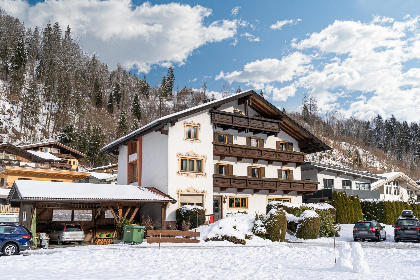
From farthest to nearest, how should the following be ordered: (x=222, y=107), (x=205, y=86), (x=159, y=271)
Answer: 1. (x=205, y=86)
2. (x=222, y=107)
3. (x=159, y=271)

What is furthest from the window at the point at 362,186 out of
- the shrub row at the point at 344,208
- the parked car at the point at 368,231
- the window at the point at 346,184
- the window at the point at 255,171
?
the parked car at the point at 368,231

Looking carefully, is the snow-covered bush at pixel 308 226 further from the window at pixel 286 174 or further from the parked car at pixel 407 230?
the window at pixel 286 174

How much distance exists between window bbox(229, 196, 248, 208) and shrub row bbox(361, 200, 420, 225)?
16189mm

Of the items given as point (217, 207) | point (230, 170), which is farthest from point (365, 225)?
point (230, 170)

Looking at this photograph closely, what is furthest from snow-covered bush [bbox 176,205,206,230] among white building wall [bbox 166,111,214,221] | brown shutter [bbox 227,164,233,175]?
brown shutter [bbox 227,164,233,175]

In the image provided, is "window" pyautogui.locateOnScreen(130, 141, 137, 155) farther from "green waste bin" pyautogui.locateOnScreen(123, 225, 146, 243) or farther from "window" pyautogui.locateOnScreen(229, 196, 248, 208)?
"green waste bin" pyautogui.locateOnScreen(123, 225, 146, 243)

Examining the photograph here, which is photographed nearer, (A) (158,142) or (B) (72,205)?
(B) (72,205)

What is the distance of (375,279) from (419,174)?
468 ft

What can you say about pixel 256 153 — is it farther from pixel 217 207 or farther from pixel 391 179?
pixel 391 179

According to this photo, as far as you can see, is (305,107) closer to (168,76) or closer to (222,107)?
(168,76)

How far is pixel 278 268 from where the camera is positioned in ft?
50.2

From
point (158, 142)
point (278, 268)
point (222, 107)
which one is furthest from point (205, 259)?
point (222, 107)

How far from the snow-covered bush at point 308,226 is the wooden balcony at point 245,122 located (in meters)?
11.1

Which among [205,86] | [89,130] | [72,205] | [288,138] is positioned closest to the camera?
[72,205]
